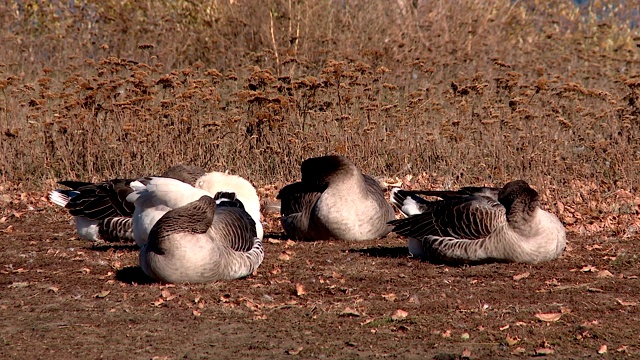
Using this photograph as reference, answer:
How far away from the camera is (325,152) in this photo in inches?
585

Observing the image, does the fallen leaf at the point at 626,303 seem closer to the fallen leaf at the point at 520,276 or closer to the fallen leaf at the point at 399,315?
the fallen leaf at the point at 520,276

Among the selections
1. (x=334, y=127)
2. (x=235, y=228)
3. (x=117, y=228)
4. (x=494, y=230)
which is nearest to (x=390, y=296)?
(x=494, y=230)

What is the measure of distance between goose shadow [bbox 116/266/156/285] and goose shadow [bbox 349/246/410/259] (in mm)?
2499

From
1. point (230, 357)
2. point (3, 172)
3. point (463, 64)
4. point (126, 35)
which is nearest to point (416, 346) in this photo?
point (230, 357)

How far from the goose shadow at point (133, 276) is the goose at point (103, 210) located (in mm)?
1344

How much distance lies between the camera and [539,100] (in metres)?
16.7

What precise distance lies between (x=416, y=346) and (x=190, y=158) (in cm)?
827

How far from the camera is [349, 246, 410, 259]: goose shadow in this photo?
10664 millimetres

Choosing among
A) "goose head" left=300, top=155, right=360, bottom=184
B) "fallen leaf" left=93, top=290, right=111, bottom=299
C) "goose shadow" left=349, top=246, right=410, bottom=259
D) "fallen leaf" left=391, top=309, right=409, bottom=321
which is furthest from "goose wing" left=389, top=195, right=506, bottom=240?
"fallen leaf" left=93, top=290, right=111, bottom=299

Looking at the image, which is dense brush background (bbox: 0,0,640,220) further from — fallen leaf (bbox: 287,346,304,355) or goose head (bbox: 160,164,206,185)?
fallen leaf (bbox: 287,346,304,355)

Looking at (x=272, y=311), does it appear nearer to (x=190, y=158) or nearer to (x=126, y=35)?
(x=190, y=158)

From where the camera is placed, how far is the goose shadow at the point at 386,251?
10664 millimetres

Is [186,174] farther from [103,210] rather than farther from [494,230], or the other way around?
[494,230]

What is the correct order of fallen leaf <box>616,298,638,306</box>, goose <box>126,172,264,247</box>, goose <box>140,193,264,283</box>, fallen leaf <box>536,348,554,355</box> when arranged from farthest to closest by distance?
goose <box>126,172,264,247</box>, goose <box>140,193,264,283</box>, fallen leaf <box>616,298,638,306</box>, fallen leaf <box>536,348,554,355</box>
